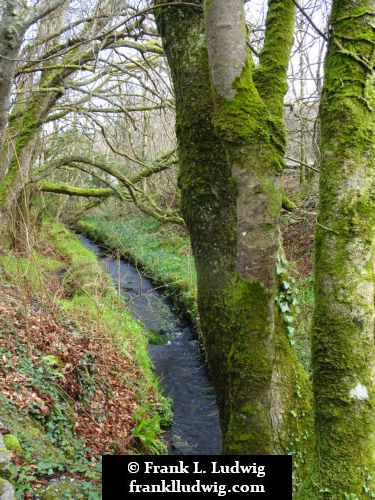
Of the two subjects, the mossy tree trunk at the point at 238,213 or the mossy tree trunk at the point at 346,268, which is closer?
the mossy tree trunk at the point at 346,268

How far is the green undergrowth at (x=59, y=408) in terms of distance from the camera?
10.6ft

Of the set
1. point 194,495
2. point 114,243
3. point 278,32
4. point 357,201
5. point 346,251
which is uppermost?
point 114,243

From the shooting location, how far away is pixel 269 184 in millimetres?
2459

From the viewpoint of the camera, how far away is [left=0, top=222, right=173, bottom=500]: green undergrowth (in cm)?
323

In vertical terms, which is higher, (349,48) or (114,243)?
(114,243)

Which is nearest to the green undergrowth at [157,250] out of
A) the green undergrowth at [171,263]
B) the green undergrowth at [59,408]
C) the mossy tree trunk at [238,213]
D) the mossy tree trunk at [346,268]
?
the green undergrowth at [171,263]

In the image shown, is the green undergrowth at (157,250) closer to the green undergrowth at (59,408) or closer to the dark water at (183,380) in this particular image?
the dark water at (183,380)

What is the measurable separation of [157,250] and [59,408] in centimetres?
1233

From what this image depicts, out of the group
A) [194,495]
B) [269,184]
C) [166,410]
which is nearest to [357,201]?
[269,184]

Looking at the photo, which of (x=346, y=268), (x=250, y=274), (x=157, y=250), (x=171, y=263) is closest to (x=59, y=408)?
(x=250, y=274)

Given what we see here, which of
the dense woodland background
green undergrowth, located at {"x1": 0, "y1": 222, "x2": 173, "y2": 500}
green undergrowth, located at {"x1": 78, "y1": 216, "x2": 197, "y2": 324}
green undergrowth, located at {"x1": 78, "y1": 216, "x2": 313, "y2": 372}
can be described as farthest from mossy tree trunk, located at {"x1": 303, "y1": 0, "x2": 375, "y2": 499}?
green undergrowth, located at {"x1": 78, "y1": 216, "x2": 197, "y2": 324}

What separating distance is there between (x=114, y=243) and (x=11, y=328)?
37.3ft

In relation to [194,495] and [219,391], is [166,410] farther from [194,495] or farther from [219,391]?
[194,495]

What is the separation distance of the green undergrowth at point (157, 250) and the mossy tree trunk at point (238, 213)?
6120 millimetres
